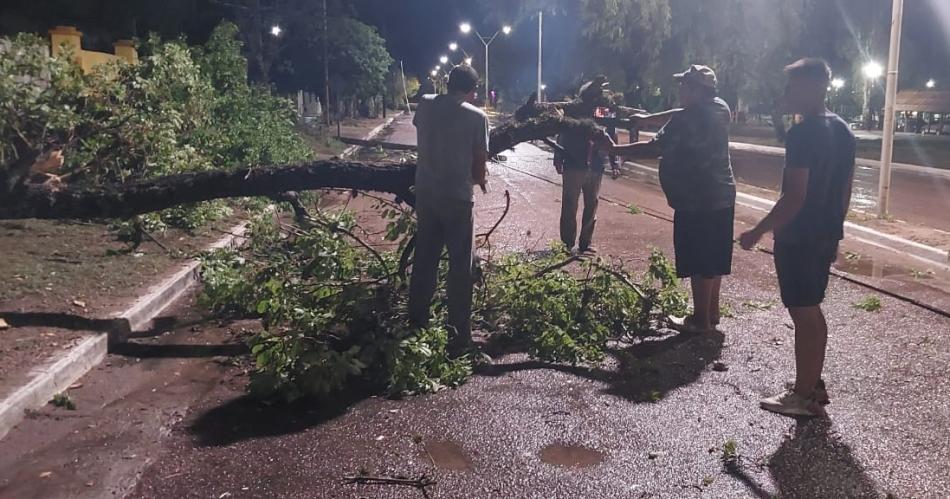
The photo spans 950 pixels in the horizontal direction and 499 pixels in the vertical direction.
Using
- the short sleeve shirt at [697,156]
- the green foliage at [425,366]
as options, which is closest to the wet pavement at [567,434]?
the green foliage at [425,366]

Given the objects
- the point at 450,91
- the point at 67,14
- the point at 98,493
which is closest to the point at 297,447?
the point at 98,493

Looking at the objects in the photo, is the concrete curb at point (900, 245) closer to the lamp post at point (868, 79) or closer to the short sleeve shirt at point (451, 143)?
the short sleeve shirt at point (451, 143)

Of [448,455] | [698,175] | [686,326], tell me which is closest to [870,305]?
[686,326]

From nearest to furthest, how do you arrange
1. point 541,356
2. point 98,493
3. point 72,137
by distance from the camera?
point 98,493 → point 541,356 → point 72,137

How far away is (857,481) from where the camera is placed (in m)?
3.91

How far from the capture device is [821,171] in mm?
4547

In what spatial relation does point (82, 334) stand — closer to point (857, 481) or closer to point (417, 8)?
point (857, 481)

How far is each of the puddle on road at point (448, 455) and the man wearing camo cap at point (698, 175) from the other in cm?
264

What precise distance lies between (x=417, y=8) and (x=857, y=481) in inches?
2723

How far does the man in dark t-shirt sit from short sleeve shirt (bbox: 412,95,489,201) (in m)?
1.77

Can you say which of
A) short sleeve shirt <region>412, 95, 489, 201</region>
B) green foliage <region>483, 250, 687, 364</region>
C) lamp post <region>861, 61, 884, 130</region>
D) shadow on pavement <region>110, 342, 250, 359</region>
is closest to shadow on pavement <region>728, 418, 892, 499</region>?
green foliage <region>483, 250, 687, 364</region>

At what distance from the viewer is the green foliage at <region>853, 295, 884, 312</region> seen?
707 cm

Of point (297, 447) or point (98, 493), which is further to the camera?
point (297, 447)

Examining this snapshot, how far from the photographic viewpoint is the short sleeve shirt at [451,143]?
536 cm
